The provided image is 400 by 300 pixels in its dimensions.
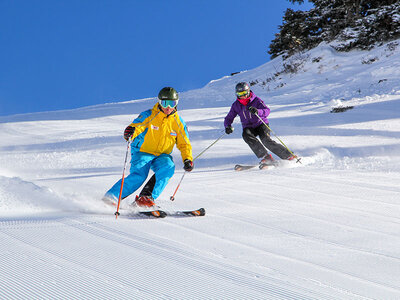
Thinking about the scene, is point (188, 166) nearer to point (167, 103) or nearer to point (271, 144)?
point (167, 103)

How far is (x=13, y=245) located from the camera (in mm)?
2904

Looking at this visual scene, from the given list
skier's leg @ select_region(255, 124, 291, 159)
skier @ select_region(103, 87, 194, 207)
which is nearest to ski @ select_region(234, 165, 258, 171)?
skier's leg @ select_region(255, 124, 291, 159)

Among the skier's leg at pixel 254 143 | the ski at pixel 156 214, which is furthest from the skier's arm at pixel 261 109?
the ski at pixel 156 214

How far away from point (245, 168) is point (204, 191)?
2.10 metres

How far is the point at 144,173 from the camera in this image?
4727 mm

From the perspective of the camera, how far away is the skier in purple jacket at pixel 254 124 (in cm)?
776

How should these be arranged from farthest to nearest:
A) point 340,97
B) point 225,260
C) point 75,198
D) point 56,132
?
point 340,97, point 56,132, point 75,198, point 225,260

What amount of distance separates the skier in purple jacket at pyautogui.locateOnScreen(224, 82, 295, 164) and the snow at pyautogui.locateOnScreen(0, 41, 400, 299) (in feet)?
1.18

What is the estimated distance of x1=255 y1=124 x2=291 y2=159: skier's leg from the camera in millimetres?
7807

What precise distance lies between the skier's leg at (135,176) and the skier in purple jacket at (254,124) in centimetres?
319

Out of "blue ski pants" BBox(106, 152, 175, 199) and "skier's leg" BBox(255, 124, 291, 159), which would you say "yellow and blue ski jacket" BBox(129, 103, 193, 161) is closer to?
"blue ski pants" BBox(106, 152, 175, 199)

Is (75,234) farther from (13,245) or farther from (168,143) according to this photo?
(168,143)

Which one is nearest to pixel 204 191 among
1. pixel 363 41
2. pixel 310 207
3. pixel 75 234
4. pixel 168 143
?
pixel 168 143

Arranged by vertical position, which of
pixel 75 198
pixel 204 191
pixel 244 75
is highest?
pixel 244 75
